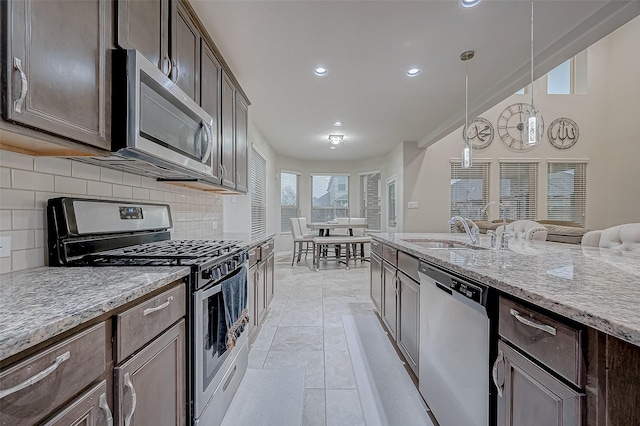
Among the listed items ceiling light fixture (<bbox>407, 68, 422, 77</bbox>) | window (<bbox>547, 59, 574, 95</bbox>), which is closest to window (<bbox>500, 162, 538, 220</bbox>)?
window (<bbox>547, 59, 574, 95</bbox>)

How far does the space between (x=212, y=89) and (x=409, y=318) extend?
7.38 ft

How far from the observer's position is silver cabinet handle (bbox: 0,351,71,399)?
1.65 feet

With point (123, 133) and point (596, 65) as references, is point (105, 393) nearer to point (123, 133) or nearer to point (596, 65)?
point (123, 133)

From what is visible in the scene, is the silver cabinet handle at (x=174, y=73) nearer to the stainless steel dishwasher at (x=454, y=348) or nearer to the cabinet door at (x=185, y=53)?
the cabinet door at (x=185, y=53)

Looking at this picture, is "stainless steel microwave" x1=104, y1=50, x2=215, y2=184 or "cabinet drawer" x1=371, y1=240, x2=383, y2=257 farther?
"cabinet drawer" x1=371, y1=240, x2=383, y2=257

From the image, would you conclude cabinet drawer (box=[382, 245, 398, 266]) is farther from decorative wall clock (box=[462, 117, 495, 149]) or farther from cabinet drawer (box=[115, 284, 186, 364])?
decorative wall clock (box=[462, 117, 495, 149])

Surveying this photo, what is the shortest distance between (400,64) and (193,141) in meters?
2.14

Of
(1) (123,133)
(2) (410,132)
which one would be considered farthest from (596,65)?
(1) (123,133)

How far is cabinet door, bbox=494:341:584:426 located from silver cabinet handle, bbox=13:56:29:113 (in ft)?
5.49

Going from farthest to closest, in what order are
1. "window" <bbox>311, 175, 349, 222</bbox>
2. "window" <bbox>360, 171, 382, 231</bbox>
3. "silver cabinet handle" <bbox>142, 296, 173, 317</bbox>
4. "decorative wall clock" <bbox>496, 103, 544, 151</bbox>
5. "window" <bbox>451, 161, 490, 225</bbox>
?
"window" <bbox>311, 175, 349, 222</bbox> → "window" <bbox>360, 171, 382, 231</bbox> → "decorative wall clock" <bbox>496, 103, 544, 151</bbox> → "window" <bbox>451, 161, 490, 225</bbox> → "silver cabinet handle" <bbox>142, 296, 173, 317</bbox>

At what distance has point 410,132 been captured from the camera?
16.9ft

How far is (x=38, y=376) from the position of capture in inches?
22.1

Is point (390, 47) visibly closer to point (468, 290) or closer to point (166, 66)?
point (166, 66)

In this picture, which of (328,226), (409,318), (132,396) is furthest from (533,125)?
(328,226)
